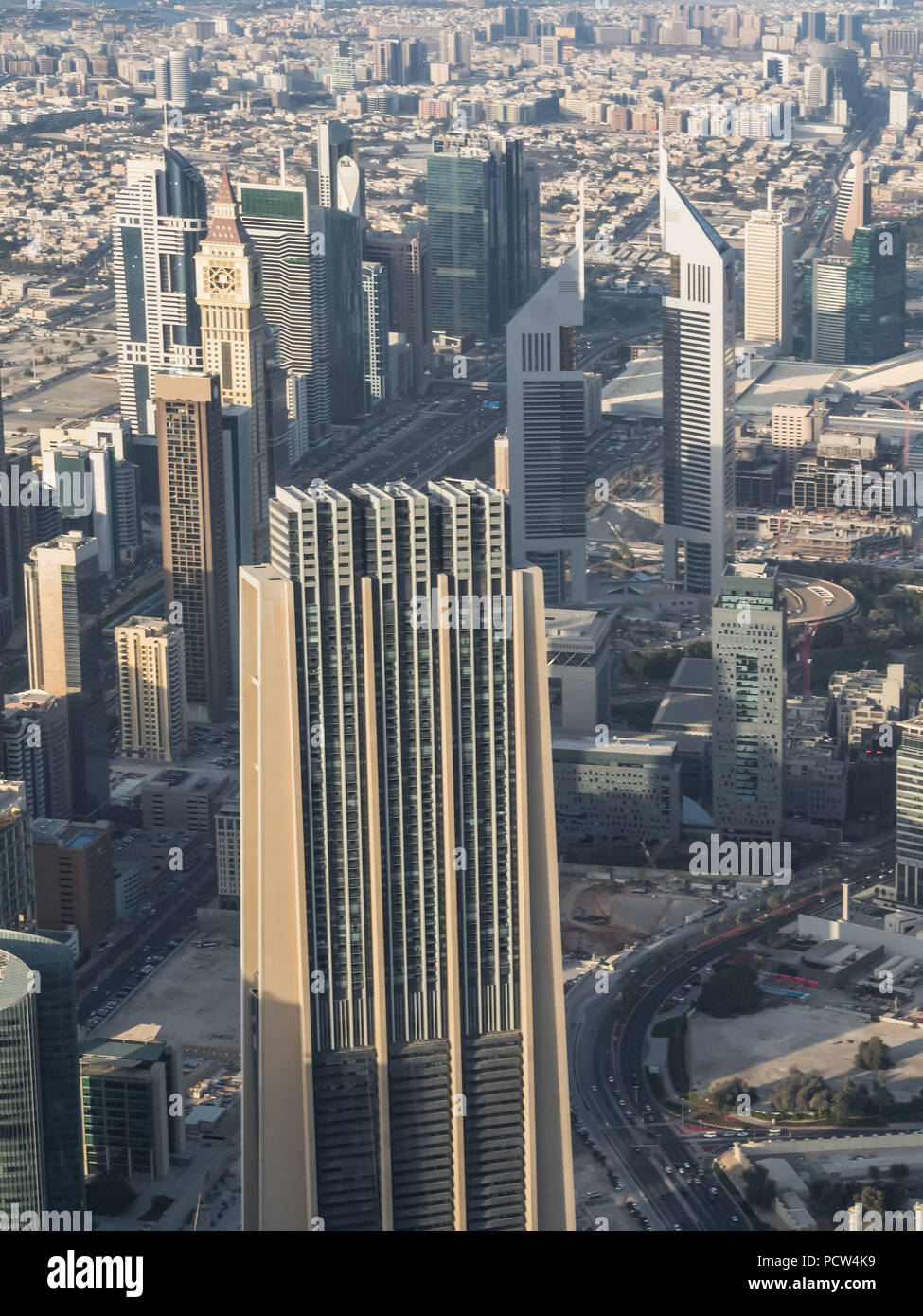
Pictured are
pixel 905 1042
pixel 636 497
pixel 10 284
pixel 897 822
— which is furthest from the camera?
pixel 10 284

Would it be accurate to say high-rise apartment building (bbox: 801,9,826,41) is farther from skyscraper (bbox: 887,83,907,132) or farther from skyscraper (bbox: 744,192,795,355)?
skyscraper (bbox: 744,192,795,355)

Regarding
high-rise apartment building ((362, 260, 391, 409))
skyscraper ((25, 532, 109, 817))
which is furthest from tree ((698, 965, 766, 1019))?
high-rise apartment building ((362, 260, 391, 409))

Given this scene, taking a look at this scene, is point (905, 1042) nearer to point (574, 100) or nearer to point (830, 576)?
point (830, 576)

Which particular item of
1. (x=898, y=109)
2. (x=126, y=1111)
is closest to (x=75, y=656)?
(x=126, y=1111)

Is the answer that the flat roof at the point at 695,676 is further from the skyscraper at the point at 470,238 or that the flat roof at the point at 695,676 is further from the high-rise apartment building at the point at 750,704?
the skyscraper at the point at 470,238

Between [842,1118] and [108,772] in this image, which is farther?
[108,772]

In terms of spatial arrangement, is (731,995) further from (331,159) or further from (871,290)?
(331,159)

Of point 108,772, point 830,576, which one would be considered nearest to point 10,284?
point 830,576
